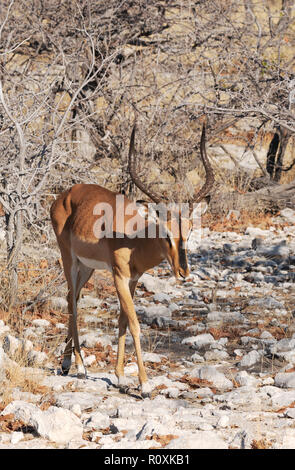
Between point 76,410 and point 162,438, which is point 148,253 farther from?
point 162,438

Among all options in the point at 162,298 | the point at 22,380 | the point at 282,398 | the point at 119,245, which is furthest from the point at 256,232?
the point at 22,380

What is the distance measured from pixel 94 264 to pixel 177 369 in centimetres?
130

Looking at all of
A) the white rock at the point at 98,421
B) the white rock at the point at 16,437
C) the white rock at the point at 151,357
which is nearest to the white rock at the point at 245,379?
the white rock at the point at 151,357

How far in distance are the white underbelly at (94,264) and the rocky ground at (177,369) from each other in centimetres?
76

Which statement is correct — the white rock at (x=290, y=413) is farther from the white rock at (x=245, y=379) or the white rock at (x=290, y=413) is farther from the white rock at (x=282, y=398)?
the white rock at (x=245, y=379)

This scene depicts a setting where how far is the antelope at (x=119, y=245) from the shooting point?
6.28 meters

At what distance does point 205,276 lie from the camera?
35.2 feet

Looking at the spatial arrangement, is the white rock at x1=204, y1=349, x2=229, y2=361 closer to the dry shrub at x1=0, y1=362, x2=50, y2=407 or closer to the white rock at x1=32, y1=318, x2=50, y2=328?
the dry shrub at x1=0, y1=362, x2=50, y2=407

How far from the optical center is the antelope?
20.6 feet

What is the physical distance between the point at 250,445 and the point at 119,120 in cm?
822

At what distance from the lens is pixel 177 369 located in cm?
700

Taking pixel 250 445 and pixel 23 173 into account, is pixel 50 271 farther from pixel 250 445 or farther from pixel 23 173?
pixel 250 445

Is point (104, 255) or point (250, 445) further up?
point (104, 255)
